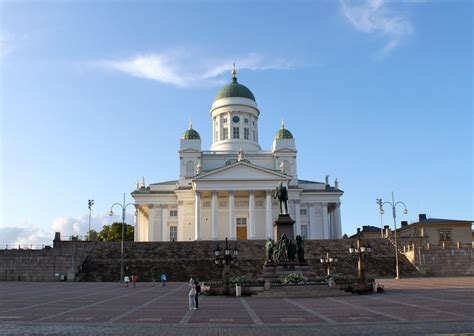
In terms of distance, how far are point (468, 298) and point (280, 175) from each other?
52.3 metres

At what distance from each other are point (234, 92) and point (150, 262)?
145 ft

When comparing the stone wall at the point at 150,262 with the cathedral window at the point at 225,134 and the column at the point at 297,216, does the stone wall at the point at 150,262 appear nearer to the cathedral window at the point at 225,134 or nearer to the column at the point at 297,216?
the column at the point at 297,216

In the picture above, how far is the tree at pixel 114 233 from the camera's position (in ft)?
348

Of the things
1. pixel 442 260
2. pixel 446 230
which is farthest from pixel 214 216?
pixel 446 230

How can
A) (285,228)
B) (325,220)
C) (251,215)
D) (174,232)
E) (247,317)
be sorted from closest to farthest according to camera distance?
(247,317) → (285,228) → (251,215) → (174,232) → (325,220)

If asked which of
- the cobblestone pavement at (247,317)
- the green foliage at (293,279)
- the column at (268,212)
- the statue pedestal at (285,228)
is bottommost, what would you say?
the cobblestone pavement at (247,317)

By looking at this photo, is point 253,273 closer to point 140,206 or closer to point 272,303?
point 272,303

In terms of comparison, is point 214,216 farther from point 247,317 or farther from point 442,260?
point 247,317

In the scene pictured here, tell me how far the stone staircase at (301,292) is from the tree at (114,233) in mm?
79375

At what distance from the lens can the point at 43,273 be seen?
56.7 m

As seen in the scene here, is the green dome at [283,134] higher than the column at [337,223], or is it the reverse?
the green dome at [283,134]

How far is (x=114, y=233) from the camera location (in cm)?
10725

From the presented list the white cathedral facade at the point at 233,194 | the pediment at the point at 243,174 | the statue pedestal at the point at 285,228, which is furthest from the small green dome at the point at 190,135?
the statue pedestal at the point at 285,228

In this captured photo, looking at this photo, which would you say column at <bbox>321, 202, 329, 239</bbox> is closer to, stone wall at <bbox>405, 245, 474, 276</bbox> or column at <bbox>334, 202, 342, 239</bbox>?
column at <bbox>334, 202, 342, 239</bbox>
